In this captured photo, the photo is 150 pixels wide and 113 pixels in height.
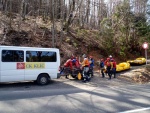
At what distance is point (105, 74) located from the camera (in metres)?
19.3

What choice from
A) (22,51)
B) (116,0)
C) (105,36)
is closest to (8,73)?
(22,51)

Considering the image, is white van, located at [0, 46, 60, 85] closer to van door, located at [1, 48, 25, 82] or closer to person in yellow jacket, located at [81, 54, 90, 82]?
van door, located at [1, 48, 25, 82]

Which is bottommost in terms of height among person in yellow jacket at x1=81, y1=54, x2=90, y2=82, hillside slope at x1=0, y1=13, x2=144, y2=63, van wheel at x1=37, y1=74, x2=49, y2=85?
van wheel at x1=37, y1=74, x2=49, y2=85

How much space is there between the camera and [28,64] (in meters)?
12.5

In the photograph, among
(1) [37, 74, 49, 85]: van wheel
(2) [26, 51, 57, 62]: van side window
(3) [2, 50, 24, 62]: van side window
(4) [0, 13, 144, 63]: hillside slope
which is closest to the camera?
(3) [2, 50, 24, 62]: van side window

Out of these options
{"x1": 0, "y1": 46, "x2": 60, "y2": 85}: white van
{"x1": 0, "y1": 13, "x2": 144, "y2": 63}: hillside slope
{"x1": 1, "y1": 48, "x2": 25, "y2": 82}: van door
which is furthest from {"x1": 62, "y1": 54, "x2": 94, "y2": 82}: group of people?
{"x1": 0, "y1": 13, "x2": 144, "y2": 63}: hillside slope

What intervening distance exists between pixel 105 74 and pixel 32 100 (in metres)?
11.9

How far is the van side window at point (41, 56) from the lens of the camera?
12625 mm

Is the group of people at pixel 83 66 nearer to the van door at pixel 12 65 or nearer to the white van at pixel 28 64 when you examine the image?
the white van at pixel 28 64

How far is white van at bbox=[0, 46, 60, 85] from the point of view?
11797 mm

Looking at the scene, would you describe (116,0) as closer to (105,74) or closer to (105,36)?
(105,36)

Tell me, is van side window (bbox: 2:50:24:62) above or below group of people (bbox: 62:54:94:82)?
above

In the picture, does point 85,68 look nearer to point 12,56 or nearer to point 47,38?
point 12,56

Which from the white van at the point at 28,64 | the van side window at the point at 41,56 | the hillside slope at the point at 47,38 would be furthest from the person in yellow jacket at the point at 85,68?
the hillside slope at the point at 47,38
